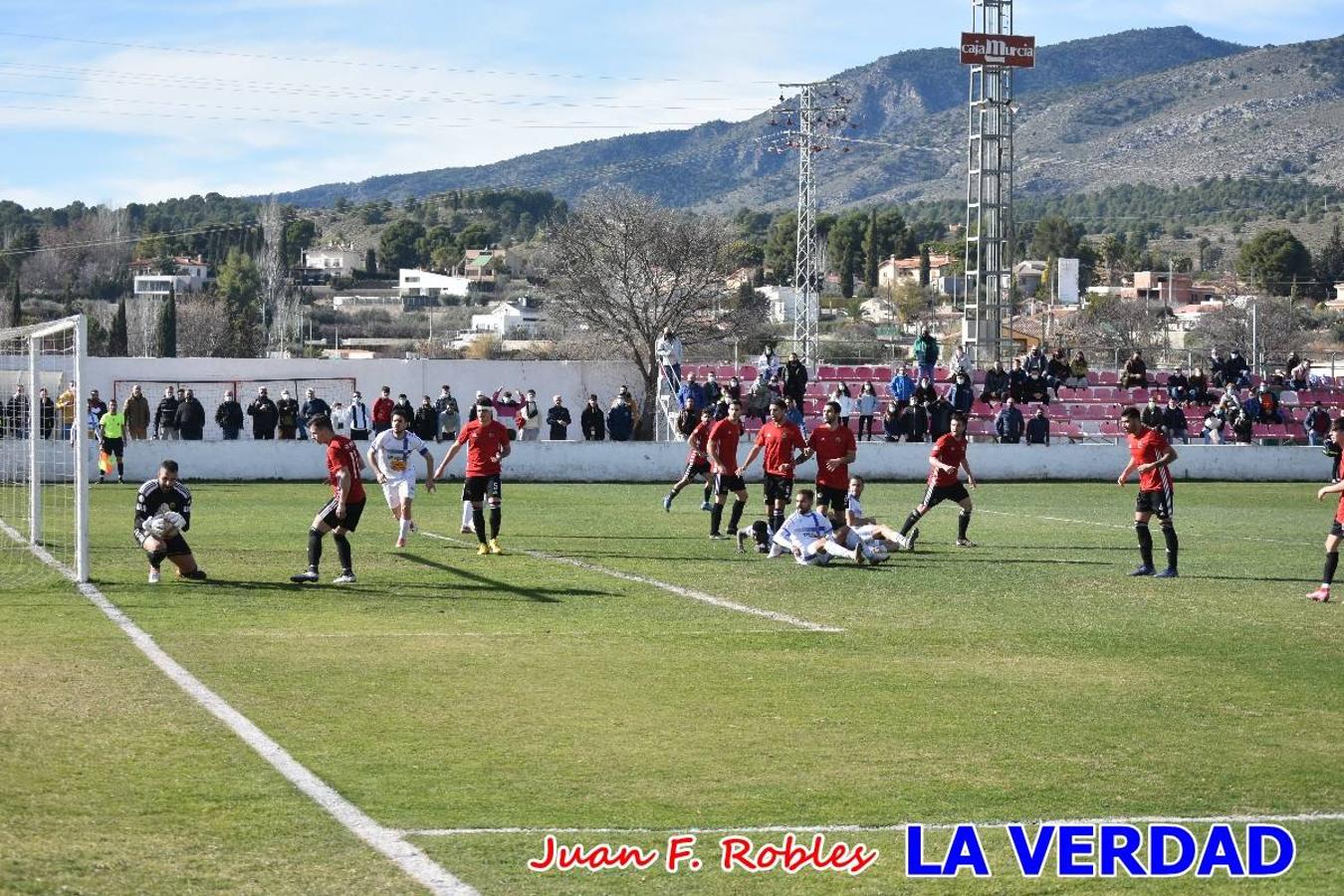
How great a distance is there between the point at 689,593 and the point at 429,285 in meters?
164

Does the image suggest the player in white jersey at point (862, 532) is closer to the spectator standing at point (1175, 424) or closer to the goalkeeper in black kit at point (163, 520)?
the goalkeeper in black kit at point (163, 520)

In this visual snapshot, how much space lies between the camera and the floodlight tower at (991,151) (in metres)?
51.8

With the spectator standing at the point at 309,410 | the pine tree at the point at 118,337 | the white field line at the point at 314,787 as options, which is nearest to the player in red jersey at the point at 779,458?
the white field line at the point at 314,787

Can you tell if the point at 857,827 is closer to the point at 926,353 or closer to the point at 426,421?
the point at 426,421

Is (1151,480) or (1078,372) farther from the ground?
(1078,372)

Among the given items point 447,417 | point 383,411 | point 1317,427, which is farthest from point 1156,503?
point 1317,427

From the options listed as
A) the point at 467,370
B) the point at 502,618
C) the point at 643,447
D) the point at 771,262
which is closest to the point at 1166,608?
the point at 502,618

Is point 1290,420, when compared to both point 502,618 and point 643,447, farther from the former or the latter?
point 502,618

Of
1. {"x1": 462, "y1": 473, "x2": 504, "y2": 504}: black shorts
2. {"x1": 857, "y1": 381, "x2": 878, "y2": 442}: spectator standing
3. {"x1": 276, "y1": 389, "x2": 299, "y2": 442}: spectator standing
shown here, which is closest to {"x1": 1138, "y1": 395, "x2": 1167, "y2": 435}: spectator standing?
{"x1": 857, "y1": 381, "x2": 878, "y2": 442}: spectator standing

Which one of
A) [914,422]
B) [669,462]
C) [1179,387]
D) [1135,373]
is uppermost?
[1135,373]

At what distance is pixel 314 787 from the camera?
9000 millimetres

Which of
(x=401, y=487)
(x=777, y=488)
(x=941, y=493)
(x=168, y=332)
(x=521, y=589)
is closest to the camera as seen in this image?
(x=521, y=589)

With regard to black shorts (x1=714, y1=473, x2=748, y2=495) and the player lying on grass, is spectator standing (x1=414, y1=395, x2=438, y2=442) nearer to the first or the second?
black shorts (x1=714, y1=473, x2=748, y2=495)

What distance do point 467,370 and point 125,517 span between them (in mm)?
23080
